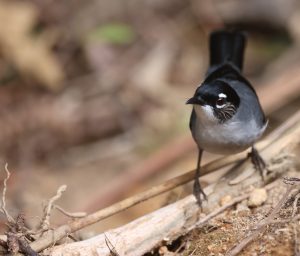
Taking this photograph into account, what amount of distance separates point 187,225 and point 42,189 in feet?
8.57

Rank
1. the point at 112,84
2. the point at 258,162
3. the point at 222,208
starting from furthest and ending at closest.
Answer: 1. the point at 112,84
2. the point at 258,162
3. the point at 222,208

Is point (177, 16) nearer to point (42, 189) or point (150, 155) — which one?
point (150, 155)

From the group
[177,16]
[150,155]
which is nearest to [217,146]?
[150,155]

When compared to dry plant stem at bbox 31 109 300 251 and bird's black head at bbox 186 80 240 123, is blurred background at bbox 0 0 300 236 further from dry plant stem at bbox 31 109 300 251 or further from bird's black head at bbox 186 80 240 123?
bird's black head at bbox 186 80 240 123

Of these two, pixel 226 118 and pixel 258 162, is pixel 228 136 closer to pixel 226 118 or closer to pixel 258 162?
pixel 226 118

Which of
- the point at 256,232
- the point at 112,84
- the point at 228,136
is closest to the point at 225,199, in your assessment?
the point at 228,136

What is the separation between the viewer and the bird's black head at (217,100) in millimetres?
3615

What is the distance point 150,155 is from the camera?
5.94m

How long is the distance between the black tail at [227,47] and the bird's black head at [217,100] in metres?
0.90

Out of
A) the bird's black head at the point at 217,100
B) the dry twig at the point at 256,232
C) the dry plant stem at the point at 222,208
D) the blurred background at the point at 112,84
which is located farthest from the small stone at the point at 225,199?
the blurred background at the point at 112,84

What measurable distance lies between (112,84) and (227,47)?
250 centimetres

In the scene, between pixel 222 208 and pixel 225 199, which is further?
pixel 225 199

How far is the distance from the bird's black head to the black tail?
2.95 feet

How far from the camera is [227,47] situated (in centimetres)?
468
